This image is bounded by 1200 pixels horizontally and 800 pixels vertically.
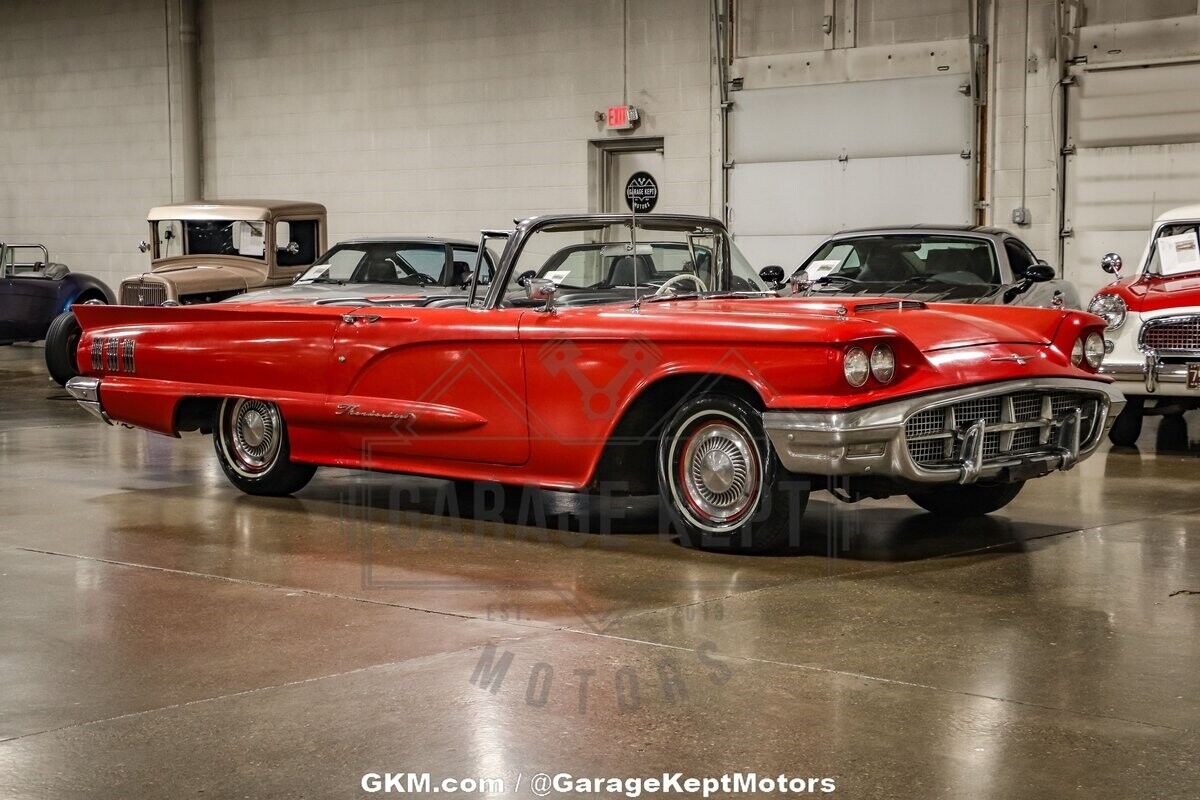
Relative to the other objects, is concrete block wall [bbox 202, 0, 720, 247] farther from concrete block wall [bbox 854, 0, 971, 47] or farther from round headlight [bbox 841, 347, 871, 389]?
round headlight [bbox 841, 347, 871, 389]

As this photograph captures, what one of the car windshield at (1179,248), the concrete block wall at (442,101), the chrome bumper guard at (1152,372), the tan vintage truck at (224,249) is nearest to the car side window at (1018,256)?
the car windshield at (1179,248)

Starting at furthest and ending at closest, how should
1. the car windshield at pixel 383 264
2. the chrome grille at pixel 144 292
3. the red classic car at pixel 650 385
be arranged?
the chrome grille at pixel 144 292
the car windshield at pixel 383 264
the red classic car at pixel 650 385

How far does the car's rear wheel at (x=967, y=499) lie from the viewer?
23.4 ft

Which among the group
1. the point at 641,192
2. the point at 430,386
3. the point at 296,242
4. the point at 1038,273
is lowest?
the point at 430,386

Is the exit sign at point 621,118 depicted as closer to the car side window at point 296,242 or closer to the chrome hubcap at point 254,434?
the car side window at point 296,242

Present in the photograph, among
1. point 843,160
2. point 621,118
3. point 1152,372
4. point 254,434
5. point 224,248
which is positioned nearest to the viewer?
point 254,434

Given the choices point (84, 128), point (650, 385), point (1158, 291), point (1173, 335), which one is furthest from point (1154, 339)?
point (84, 128)

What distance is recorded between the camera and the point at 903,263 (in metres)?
11.1

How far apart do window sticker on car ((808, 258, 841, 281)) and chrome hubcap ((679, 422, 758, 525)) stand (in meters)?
5.06

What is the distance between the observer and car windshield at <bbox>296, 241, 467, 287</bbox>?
41.0ft

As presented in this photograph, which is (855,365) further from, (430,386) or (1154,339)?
(1154,339)

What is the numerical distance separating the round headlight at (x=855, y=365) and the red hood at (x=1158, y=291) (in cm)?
486

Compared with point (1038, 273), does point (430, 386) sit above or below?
below

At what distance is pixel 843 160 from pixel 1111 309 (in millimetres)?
6276
